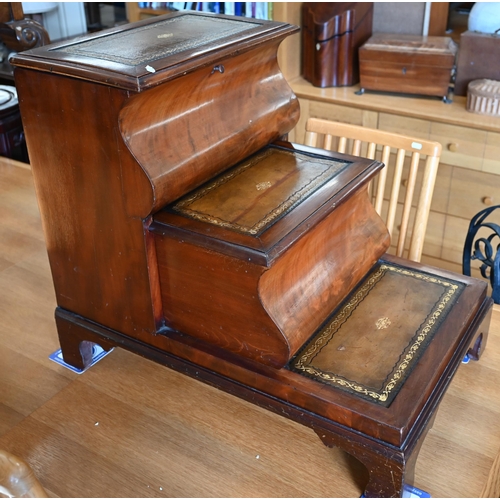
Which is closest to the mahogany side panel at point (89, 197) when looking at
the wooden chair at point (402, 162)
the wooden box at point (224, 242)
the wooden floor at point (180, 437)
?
the wooden box at point (224, 242)

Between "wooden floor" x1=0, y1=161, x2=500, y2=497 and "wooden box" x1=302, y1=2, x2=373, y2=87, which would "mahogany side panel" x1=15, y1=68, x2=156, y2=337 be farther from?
"wooden box" x1=302, y1=2, x2=373, y2=87

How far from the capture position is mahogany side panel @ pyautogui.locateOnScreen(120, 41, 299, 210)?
3.20 feet

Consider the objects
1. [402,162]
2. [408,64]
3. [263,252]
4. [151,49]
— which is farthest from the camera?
[408,64]

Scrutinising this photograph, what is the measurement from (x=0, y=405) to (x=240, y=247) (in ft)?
1.97

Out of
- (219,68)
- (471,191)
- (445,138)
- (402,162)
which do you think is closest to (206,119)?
(219,68)

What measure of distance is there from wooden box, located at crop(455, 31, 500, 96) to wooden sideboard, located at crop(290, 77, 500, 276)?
0.37 feet

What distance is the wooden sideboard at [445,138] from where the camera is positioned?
7.90 ft

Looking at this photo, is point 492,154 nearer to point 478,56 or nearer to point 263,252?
point 478,56

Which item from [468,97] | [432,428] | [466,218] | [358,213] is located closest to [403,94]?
[468,97]

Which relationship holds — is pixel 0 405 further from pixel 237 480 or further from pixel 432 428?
pixel 432 428

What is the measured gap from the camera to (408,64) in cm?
250

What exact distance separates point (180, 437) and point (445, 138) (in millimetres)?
1775

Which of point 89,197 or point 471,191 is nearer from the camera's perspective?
point 89,197

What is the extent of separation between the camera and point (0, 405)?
121 centimetres
